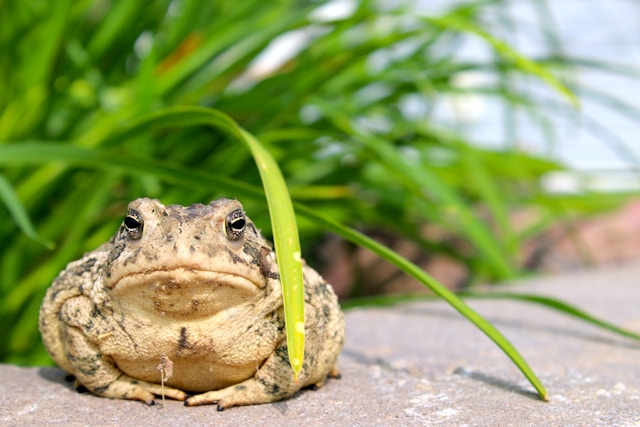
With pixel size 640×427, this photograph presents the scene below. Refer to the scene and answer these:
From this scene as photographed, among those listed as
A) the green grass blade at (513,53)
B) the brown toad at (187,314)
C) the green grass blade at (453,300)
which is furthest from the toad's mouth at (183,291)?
the green grass blade at (513,53)

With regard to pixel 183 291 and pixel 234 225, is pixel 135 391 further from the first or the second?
pixel 234 225

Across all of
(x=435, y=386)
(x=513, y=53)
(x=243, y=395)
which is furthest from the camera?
(x=513, y=53)

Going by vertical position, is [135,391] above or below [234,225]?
below

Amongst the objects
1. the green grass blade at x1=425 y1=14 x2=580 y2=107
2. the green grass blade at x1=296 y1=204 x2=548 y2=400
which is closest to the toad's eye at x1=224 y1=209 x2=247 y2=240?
the green grass blade at x1=296 y1=204 x2=548 y2=400

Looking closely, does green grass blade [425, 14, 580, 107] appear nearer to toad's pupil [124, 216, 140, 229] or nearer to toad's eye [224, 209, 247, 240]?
toad's eye [224, 209, 247, 240]

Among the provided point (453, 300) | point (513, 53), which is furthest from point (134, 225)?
point (513, 53)

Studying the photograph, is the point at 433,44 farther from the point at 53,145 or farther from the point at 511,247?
the point at 53,145
